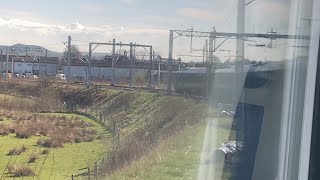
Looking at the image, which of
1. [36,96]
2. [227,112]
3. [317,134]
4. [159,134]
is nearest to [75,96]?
[36,96]

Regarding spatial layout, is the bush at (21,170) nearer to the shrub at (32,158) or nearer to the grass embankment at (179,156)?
the shrub at (32,158)

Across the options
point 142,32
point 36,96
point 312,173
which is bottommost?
point 312,173

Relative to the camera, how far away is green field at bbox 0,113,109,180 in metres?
0.99

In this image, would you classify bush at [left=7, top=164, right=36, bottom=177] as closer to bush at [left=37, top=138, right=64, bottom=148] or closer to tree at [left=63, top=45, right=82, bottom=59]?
bush at [left=37, top=138, right=64, bottom=148]

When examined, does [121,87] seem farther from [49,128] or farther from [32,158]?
[32,158]

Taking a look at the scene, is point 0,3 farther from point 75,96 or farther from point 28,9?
point 75,96

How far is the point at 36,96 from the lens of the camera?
0.92 m

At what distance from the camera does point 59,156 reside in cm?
105

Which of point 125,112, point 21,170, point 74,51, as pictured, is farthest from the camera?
point 21,170

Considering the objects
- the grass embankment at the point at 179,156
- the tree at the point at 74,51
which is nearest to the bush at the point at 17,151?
the grass embankment at the point at 179,156

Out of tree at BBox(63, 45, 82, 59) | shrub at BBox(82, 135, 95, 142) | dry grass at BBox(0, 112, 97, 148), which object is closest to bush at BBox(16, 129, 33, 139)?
dry grass at BBox(0, 112, 97, 148)

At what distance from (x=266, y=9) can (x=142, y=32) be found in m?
0.26

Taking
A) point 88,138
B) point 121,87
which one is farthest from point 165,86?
point 88,138

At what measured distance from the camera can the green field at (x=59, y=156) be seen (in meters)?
0.99
